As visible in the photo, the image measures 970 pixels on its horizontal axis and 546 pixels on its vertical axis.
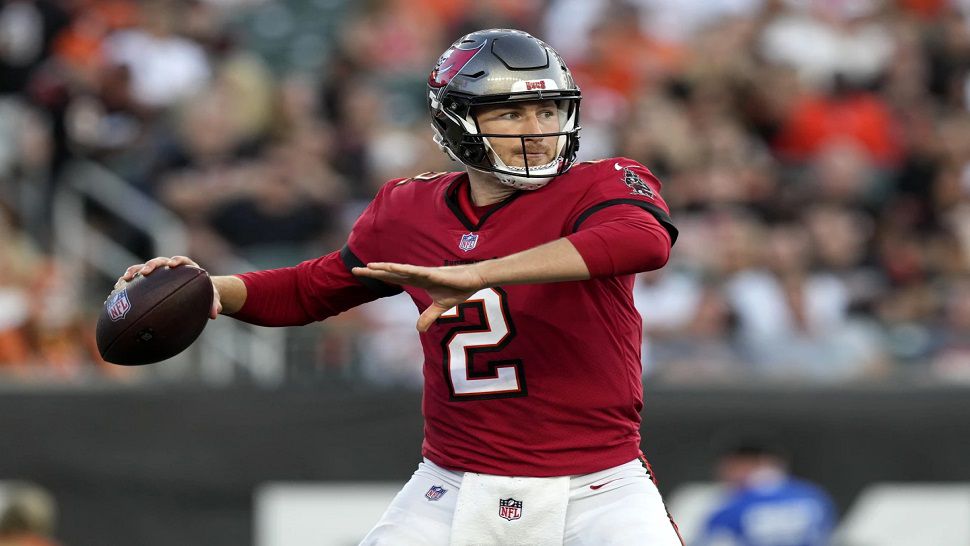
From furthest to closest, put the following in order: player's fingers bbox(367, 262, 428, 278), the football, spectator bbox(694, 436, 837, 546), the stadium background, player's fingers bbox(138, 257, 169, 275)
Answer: the stadium background → spectator bbox(694, 436, 837, 546) → player's fingers bbox(138, 257, 169, 275) → the football → player's fingers bbox(367, 262, 428, 278)

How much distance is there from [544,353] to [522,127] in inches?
26.9

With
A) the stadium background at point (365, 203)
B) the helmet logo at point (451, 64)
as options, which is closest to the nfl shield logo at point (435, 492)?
the helmet logo at point (451, 64)

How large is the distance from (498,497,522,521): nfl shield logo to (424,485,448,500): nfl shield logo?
206 millimetres

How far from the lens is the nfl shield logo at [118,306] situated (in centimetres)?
444

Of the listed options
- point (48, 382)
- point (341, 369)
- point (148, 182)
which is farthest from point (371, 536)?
point (148, 182)

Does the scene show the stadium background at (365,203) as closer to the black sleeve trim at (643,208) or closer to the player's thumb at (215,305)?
the player's thumb at (215,305)

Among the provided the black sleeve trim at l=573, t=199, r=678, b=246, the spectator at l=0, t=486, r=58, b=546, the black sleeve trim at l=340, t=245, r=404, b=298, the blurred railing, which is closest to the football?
the black sleeve trim at l=340, t=245, r=404, b=298

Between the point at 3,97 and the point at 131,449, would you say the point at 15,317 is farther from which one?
the point at 3,97

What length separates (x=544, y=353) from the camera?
14.3 ft

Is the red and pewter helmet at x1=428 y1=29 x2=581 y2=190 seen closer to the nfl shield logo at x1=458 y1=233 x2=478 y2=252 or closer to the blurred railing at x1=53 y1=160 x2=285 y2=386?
the nfl shield logo at x1=458 y1=233 x2=478 y2=252

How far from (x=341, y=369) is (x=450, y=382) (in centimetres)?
424

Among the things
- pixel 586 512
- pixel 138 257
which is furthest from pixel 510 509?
pixel 138 257

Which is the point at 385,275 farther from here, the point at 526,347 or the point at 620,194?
the point at 620,194

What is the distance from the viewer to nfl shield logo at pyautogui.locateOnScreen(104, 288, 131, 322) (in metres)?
4.44
